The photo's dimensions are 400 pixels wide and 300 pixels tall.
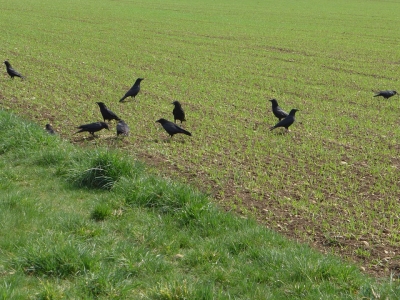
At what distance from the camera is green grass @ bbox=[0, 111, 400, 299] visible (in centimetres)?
591

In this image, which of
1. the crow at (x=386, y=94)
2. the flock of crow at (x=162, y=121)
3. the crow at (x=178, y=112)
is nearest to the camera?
the flock of crow at (x=162, y=121)

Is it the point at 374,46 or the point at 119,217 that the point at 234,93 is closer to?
the point at 119,217

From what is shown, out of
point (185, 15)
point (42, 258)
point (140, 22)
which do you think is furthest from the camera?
point (185, 15)

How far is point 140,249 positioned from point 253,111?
30.6 ft

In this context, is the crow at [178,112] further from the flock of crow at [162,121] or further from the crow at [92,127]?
the crow at [92,127]

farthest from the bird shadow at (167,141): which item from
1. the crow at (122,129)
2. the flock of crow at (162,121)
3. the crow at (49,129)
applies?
the crow at (49,129)

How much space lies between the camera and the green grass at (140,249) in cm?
591

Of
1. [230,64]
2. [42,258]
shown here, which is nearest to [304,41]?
[230,64]

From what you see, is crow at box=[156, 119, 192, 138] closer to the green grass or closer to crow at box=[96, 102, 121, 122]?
crow at box=[96, 102, 121, 122]

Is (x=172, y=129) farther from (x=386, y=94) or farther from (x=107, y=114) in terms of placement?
(x=386, y=94)

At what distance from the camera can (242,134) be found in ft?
42.7

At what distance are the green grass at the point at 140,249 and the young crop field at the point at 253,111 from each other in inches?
33.0

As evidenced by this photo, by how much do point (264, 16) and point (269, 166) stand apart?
45972 mm

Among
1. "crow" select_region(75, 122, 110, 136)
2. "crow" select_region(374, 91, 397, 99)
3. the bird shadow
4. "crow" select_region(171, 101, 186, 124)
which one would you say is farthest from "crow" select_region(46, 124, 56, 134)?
"crow" select_region(374, 91, 397, 99)
